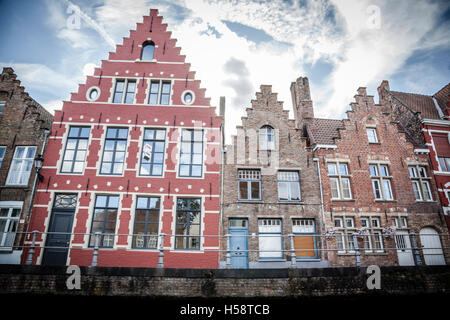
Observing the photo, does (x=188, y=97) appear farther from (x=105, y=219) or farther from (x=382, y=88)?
(x=382, y=88)

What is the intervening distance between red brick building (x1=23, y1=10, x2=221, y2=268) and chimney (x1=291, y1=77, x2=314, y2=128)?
5929 millimetres

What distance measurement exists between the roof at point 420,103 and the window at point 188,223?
1523cm

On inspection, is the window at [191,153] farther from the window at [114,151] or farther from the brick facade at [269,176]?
the window at [114,151]

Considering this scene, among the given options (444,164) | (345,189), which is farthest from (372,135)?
(444,164)

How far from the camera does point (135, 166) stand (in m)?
12.1

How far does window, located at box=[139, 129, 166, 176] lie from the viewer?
12227mm

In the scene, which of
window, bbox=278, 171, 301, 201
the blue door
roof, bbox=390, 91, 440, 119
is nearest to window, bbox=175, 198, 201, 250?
the blue door

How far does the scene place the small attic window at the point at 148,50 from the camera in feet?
47.0

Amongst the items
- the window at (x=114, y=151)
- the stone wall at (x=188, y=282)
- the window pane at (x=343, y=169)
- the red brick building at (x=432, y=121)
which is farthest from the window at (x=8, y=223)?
the red brick building at (x=432, y=121)

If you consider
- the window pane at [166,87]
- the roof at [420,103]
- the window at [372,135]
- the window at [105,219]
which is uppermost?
the roof at [420,103]

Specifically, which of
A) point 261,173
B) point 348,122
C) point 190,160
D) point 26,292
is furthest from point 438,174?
point 26,292

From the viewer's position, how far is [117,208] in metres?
11.6

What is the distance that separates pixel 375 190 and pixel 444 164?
5118mm
